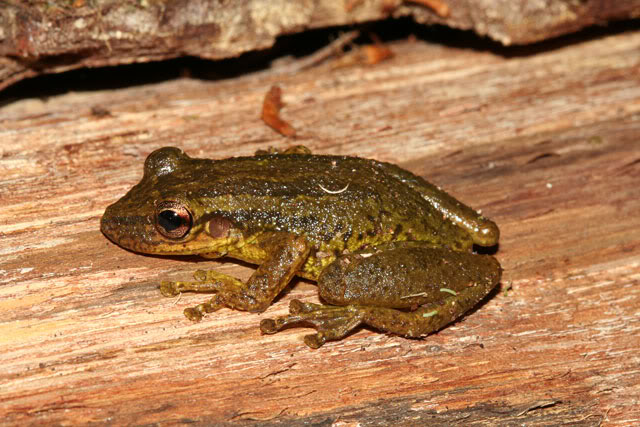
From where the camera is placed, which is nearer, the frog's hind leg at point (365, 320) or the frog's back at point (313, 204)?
the frog's hind leg at point (365, 320)

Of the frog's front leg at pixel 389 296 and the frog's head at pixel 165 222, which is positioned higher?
the frog's head at pixel 165 222

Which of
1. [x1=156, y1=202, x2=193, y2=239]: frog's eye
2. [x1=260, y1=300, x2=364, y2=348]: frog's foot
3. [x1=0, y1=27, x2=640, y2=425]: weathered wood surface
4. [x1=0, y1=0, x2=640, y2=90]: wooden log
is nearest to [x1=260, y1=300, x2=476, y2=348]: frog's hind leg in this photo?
[x1=260, y1=300, x2=364, y2=348]: frog's foot

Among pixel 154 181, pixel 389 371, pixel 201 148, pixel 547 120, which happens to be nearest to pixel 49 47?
pixel 201 148

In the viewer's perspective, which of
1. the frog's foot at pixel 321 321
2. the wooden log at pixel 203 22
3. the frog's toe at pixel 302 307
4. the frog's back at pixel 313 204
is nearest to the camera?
the frog's foot at pixel 321 321

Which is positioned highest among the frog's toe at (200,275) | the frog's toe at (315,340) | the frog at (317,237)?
the frog at (317,237)

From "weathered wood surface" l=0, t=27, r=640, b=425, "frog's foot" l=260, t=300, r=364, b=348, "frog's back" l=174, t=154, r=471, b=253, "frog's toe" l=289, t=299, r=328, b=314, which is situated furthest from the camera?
"frog's back" l=174, t=154, r=471, b=253

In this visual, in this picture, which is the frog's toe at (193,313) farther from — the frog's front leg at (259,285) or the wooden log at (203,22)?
the wooden log at (203,22)

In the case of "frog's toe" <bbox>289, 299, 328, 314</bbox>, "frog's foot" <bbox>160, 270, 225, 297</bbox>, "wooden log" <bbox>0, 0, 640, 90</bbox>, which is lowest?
"frog's toe" <bbox>289, 299, 328, 314</bbox>

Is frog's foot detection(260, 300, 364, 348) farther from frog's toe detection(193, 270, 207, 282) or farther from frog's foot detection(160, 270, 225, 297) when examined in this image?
frog's toe detection(193, 270, 207, 282)

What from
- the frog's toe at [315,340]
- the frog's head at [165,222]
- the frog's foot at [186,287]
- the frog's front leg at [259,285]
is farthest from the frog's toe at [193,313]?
the frog's toe at [315,340]
